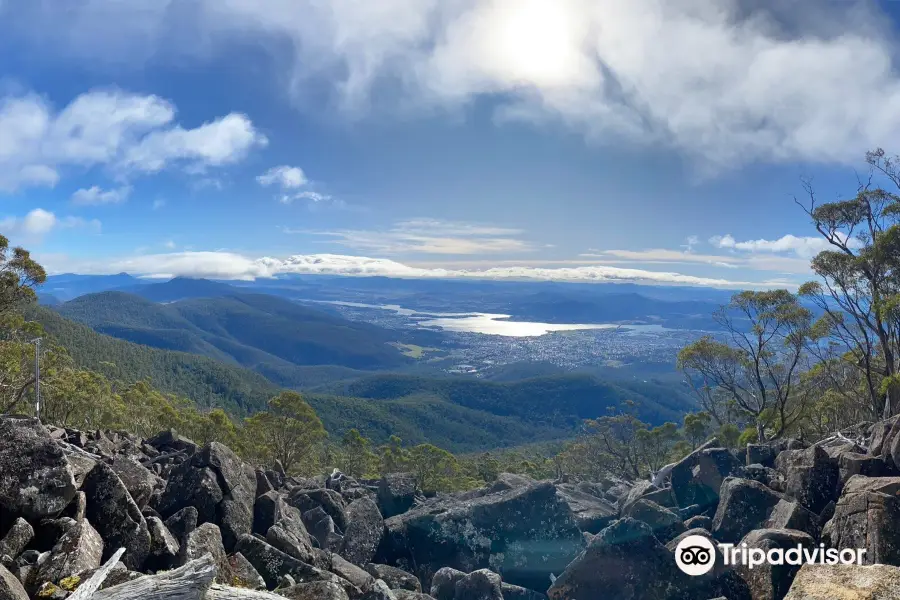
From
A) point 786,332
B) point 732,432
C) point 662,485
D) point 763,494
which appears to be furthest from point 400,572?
point 732,432

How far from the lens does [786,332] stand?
109 feet

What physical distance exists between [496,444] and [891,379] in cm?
16473

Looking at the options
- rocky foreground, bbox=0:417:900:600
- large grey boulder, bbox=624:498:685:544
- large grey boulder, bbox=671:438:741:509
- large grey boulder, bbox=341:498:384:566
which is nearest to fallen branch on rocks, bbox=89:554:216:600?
rocky foreground, bbox=0:417:900:600

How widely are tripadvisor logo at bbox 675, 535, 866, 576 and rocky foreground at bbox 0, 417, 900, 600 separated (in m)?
0.18

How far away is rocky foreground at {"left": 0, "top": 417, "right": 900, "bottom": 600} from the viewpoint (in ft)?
26.2

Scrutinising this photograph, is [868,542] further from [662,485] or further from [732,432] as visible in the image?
[732,432]

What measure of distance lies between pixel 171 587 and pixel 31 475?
6.13 metres

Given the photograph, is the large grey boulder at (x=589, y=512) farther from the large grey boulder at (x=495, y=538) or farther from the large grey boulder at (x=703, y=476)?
the large grey boulder at (x=703, y=476)

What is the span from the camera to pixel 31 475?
9586 millimetres

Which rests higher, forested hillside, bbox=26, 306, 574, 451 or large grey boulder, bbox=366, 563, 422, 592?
large grey boulder, bbox=366, 563, 422, 592

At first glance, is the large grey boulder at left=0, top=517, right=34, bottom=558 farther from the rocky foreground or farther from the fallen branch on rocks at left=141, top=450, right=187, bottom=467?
the fallen branch on rocks at left=141, top=450, right=187, bottom=467

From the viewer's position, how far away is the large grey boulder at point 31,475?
9.31 m

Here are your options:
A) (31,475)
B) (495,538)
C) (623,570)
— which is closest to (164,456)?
(31,475)

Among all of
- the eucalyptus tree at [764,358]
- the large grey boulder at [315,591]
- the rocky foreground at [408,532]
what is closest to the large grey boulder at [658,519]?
the rocky foreground at [408,532]
